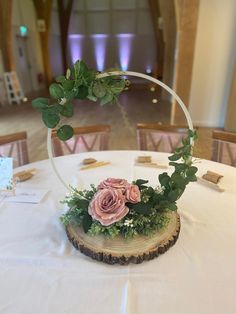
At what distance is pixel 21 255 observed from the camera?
873 millimetres

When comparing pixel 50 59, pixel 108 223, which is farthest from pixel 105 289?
pixel 50 59

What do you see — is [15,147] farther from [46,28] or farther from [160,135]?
[46,28]

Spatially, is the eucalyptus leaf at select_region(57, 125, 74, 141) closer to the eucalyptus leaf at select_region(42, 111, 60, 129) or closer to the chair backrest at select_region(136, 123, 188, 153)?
the eucalyptus leaf at select_region(42, 111, 60, 129)

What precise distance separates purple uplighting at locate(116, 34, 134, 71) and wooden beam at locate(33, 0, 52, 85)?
3.24 m

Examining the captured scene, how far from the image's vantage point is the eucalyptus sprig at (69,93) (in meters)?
0.81

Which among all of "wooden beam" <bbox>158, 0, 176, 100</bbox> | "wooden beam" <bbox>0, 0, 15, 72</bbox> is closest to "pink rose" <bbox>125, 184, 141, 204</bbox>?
"wooden beam" <bbox>158, 0, 176, 100</bbox>

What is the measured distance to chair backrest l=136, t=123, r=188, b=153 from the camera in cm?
192

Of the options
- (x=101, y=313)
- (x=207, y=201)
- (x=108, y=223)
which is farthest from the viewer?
(x=207, y=201)

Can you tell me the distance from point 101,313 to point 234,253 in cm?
50

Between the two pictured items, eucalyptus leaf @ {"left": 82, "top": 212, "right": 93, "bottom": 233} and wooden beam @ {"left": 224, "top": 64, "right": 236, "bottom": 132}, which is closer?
eucalyptus leaf @ {"left": 82, "top": 212, "right": 93, "bottom": 233}

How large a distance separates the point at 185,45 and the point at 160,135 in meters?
2.76

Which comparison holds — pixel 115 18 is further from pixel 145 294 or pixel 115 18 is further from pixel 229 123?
pixel 145 294

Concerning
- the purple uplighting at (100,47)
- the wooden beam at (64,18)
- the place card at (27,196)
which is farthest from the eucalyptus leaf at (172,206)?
the purple uplighting at (100,47)

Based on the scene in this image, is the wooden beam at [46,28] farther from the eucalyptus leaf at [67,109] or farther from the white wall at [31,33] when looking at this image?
the eucalyptus leaf at [67,109]
